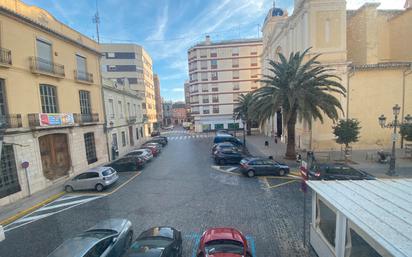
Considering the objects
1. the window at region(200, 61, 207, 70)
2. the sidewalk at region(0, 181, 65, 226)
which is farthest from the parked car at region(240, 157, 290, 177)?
the window at region(200, 61, 207, 70)

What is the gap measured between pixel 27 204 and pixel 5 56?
9.22 meters

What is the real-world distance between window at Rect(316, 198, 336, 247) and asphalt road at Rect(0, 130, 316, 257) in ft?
4.36

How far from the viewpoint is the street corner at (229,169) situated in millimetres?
16378

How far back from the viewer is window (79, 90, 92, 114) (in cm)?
1985

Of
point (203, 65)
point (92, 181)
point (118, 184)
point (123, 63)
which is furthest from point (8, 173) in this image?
point (203, 65)

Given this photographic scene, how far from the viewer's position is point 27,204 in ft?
40.0

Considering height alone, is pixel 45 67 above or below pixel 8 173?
above

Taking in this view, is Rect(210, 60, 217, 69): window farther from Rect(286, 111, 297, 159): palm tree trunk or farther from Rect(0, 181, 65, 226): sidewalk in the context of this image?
Rect(0, 181, 65, 226): sidewalk

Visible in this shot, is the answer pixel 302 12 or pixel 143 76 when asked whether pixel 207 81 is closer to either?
pixel 143 76

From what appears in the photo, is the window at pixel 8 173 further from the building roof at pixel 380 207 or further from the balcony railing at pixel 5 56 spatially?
the building roof at pixel 380 207

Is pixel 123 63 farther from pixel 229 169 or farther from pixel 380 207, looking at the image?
pixel 380 207

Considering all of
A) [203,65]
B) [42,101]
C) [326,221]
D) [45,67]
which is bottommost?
[326,221]

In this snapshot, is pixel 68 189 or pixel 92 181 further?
pixel 68 189

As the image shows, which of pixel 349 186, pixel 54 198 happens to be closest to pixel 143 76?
pixel 54 198
